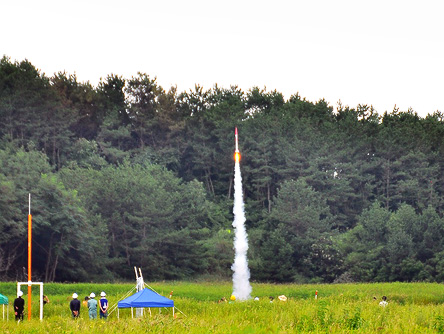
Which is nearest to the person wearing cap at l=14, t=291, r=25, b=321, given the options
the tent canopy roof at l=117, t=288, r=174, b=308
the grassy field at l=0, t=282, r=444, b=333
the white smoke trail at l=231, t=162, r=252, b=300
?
the grassy field at l=0, t=282, r=444, b=333

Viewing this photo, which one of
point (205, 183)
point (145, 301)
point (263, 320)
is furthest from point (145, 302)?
point (205, 183)

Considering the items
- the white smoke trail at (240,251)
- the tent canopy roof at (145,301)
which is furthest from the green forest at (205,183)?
the tent canopy roof at (145,301)

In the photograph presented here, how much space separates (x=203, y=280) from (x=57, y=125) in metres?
32.7

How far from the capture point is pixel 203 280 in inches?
3086

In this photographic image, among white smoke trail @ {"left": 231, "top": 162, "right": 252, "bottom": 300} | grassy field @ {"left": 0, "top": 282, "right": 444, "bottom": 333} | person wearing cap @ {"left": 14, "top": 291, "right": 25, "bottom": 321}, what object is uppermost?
white smoke trail @ {"left": 231, "top": 162, "right": 252, "bottom": 300}

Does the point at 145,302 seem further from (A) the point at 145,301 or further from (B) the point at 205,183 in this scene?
(B) the point at 205,183

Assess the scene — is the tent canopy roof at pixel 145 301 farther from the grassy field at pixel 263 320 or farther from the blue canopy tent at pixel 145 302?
the grassy field at pixel 263 320

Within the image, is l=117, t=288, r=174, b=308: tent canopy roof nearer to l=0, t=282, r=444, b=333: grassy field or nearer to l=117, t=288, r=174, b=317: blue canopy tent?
l=117, t=288, r=174, b=317: blue canopy tent

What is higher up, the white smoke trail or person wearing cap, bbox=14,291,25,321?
the white smoke trail

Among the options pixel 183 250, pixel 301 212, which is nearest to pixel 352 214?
pixel 301 212

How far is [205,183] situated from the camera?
11062cm

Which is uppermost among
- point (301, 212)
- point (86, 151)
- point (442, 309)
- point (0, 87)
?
point (0, 87)

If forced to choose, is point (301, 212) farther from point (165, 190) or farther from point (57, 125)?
point (57, 125)

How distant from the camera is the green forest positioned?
74.0 metres
